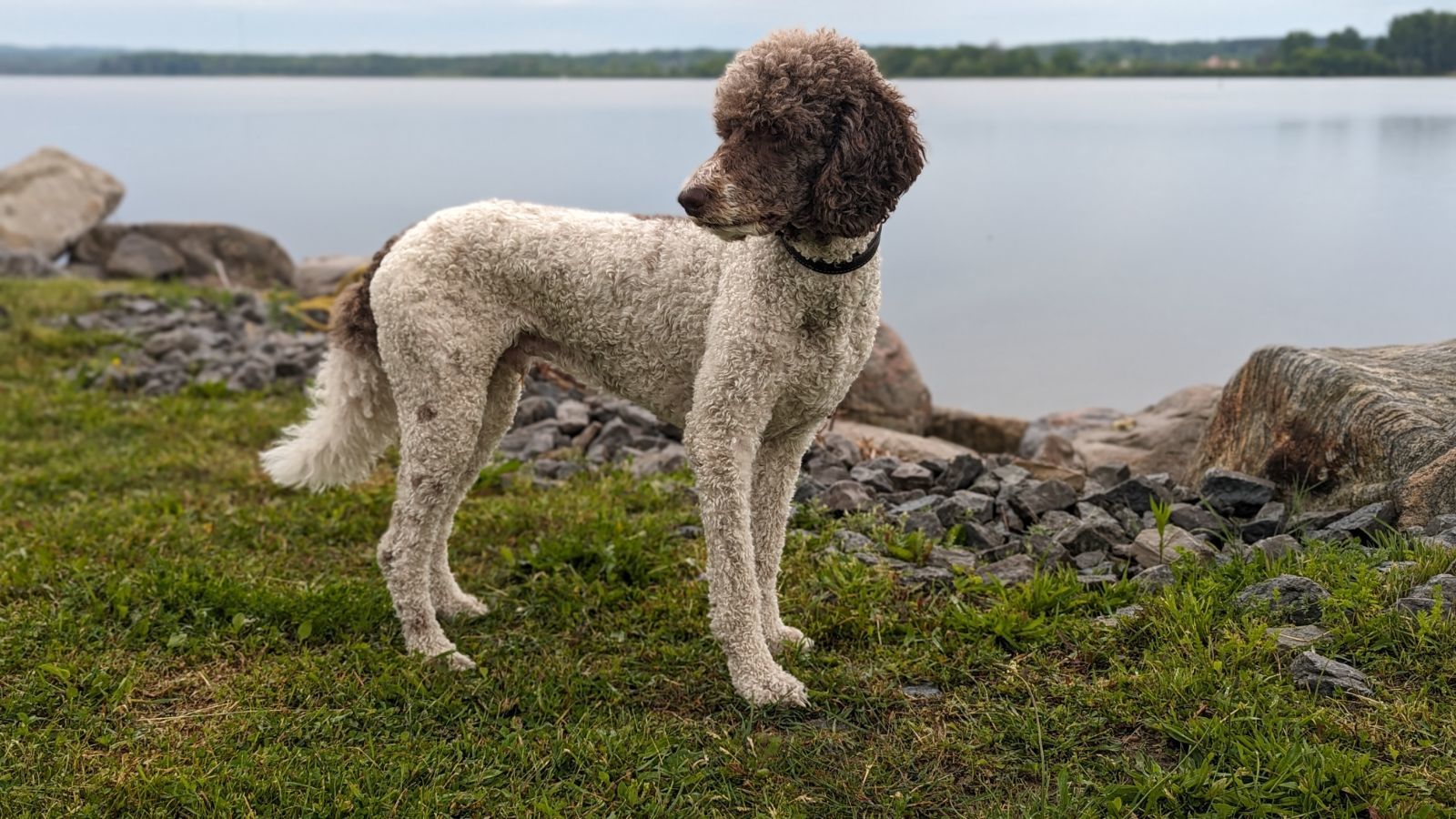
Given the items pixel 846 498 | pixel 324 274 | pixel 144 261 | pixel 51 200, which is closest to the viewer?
pixel 846 498

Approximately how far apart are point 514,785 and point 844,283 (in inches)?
72.5

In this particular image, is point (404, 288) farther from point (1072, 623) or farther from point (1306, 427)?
point (1306, 427)

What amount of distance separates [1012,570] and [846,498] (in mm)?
989

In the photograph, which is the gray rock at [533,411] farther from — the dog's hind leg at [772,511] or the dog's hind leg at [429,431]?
the dog's hind leg at [772,511]

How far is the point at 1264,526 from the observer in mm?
4512

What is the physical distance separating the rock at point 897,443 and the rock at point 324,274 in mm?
6402

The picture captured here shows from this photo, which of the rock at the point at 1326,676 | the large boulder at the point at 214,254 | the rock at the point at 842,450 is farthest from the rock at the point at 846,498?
the large boulder at the point at 214,254

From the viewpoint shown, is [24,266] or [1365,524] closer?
[1365,524]

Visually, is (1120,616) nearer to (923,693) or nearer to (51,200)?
(923,693)

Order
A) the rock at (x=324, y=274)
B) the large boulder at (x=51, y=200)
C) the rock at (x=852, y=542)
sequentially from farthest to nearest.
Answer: the large boulder at (x=51, y=200), the rock at (x=324, y=274), the rock at (x=852, y=542)

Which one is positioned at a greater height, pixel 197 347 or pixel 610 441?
pixel 197 347

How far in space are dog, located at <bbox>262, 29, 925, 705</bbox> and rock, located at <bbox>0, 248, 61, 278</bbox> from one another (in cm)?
1001

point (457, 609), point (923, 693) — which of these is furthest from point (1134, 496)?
point (457, 609)

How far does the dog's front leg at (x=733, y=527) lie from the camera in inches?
142
